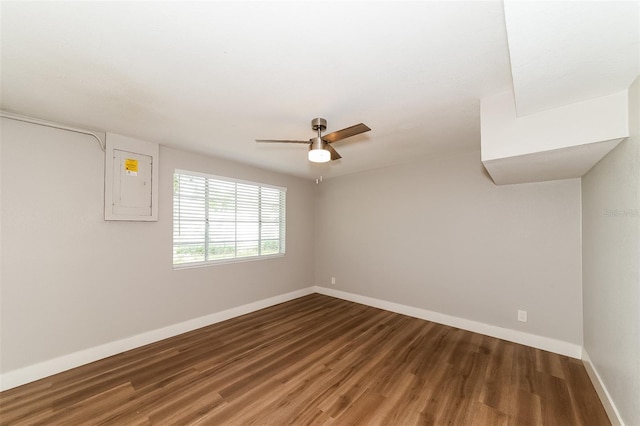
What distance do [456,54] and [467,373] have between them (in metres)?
2.78

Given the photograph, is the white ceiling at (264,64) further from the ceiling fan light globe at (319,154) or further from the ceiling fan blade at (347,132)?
the ceiling fan light globe at (319,154)

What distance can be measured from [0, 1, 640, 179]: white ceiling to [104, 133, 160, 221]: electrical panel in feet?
1.16

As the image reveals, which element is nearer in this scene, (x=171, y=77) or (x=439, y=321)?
(x=171, y=77)

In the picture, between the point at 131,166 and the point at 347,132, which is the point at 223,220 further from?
the point at 347,132

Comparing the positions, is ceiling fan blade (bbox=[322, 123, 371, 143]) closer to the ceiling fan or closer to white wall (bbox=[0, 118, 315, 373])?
the ceiling fan

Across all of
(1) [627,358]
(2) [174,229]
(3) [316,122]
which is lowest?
(1) [627,358]

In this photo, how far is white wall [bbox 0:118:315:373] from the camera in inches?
91.0

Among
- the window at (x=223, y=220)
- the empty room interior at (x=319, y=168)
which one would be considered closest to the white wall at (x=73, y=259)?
the empty room interior at (x=319, y=168)

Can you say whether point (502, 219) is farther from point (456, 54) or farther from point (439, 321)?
point (456, 54)

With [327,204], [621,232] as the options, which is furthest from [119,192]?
[621,232]

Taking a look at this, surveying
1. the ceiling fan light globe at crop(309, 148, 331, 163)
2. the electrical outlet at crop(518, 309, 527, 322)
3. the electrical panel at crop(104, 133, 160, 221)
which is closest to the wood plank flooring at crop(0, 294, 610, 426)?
the electrical outlet at crop(518, 309, 527, 322)

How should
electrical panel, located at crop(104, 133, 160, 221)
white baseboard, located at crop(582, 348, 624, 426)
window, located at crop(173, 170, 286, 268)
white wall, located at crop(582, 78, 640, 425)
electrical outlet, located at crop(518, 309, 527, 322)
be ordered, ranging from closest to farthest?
white wall, located at crop(582, 78, 640, 425) < white baseboard, located at crop(582, 348, 624, 426) < electrical panel, located at crop(104, 133, 160, 221) < electrical outlet, located at crop(518, 309, 527, 322) < window, located at crop(173, 170, 286, 268)

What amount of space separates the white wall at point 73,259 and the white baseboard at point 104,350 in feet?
0.20

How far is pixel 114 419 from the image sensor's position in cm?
187
